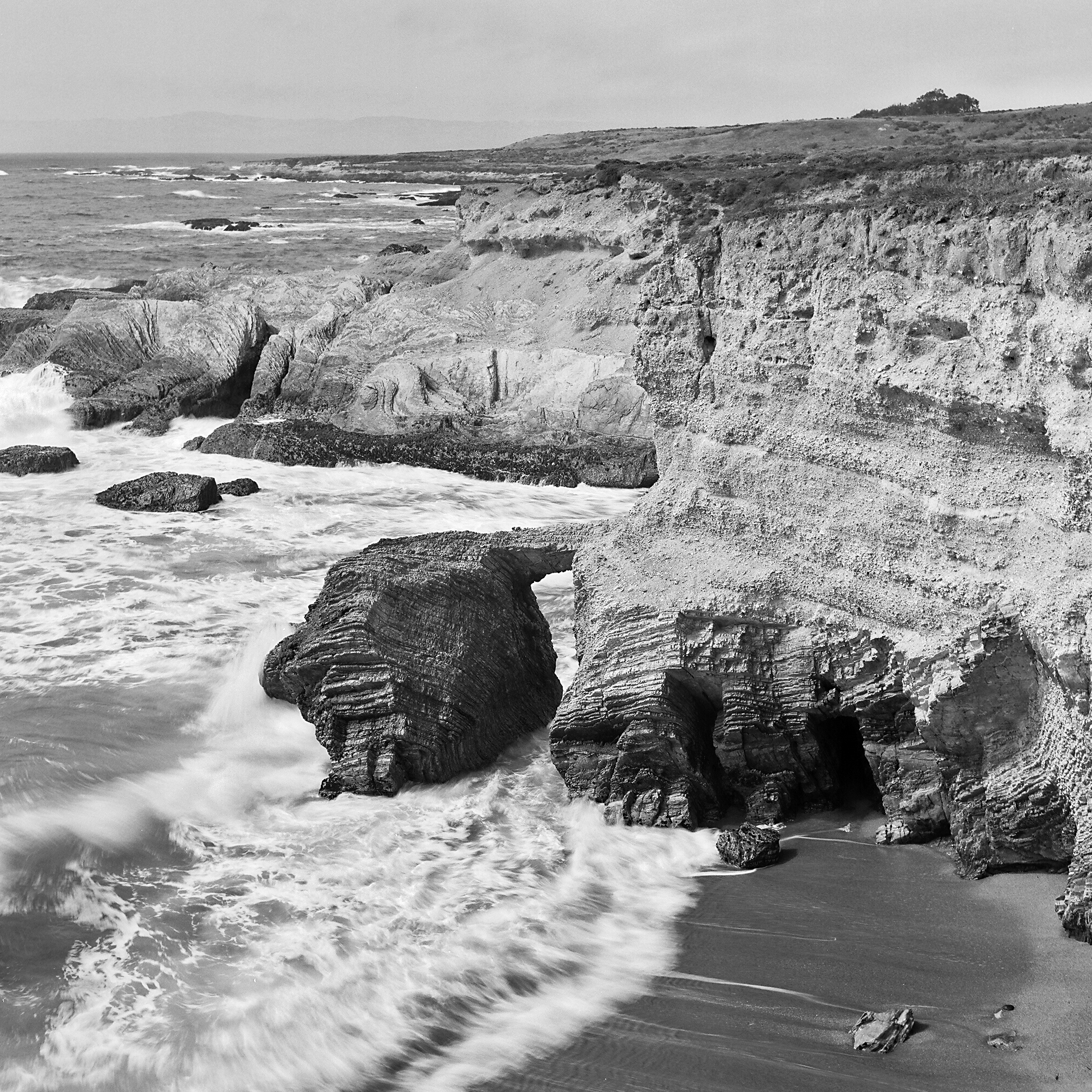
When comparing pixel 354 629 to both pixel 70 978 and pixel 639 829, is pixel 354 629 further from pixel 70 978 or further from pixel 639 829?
pixel 70 978

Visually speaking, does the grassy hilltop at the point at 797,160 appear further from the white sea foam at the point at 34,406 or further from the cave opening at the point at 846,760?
the white sea foam at the point at 34,406

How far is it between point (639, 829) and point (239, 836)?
294 cm

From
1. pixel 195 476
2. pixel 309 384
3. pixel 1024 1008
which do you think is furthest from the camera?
pixel 309 384

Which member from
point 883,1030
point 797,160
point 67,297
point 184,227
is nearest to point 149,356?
point 67,297

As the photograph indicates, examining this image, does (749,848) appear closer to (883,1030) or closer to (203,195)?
(883,1030)

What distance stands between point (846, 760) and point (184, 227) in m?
58.1

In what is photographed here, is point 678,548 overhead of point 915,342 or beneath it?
beneath

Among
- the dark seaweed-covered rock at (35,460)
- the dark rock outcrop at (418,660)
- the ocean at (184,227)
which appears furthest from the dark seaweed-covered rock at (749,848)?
the ocean at (184,227)

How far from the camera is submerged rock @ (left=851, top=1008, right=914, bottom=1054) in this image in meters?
6.16

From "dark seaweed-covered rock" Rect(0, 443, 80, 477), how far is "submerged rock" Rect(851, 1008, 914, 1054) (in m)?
17.1

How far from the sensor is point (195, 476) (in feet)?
59.2

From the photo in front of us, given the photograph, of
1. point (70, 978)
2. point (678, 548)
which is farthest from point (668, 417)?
point (70, 978)

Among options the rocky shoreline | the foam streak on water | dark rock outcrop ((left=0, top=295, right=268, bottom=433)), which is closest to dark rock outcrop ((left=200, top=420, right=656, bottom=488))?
dark rock outcrop ((left=0, top=295, right=268, bottom=433))

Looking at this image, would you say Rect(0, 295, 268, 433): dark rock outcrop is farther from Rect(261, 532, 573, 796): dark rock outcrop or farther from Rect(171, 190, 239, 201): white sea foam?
Rect(171, 190, 239, 201): white sea foam
